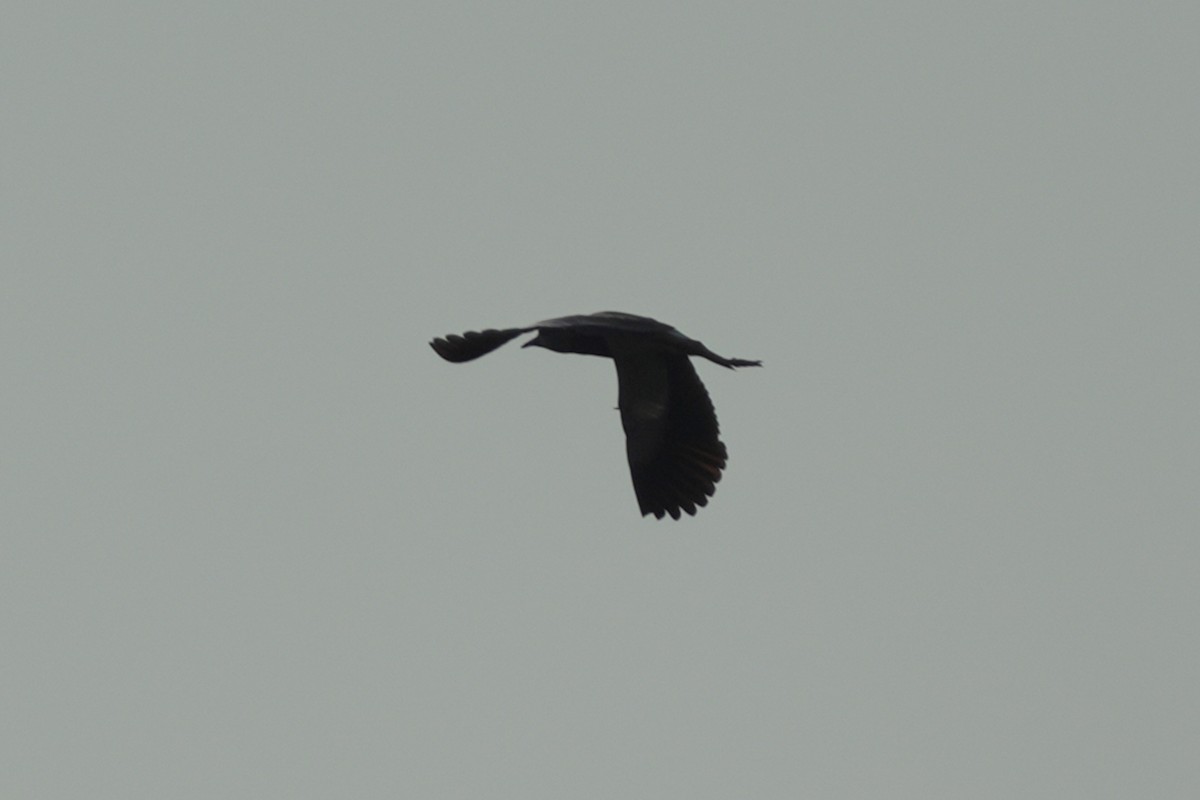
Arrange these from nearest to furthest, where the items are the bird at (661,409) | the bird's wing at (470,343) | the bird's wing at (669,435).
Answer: the bird's wing at (470,343)
the bird at (661,409)
the bird's wing at (669,435)

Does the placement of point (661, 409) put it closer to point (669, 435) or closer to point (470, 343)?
point (669, 435)

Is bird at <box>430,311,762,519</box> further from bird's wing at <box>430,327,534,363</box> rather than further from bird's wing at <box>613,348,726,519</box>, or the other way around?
bird's wing at <box>430,327,534,363</box>

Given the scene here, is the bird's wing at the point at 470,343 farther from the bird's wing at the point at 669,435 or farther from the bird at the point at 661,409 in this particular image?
the bird's wing at the point at 669,435

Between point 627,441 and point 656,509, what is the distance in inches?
34.3

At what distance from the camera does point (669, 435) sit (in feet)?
79.0

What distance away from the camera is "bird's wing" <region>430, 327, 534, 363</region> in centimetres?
1959

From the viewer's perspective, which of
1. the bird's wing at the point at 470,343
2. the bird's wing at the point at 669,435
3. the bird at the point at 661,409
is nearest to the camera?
the bird's wing at the point at 470,343

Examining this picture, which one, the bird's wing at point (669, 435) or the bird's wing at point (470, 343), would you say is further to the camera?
the bird's wing at point (669, 435)

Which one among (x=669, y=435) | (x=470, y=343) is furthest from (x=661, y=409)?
(x=470, y=343)

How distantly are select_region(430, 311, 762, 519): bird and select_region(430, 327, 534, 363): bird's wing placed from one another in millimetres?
1777

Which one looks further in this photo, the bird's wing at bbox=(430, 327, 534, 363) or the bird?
the bird

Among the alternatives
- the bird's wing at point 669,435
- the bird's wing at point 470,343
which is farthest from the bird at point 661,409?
the bird's wing at point 470,343

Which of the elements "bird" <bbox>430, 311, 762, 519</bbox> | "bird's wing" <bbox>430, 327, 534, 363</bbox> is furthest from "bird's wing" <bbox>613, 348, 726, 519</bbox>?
"bird's wing" <bbox>430, 327, 534, 363</bbox>

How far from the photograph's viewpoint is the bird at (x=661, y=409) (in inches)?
860
